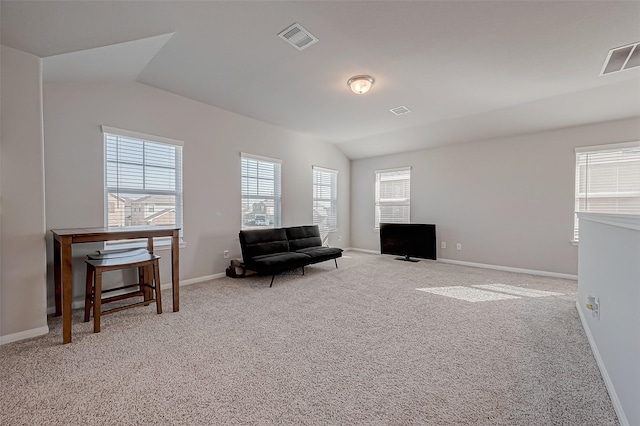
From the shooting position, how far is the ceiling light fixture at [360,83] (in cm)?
332

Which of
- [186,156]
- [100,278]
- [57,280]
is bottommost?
[57,280]

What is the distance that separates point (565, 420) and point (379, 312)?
5.29 feet

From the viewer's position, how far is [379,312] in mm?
2877

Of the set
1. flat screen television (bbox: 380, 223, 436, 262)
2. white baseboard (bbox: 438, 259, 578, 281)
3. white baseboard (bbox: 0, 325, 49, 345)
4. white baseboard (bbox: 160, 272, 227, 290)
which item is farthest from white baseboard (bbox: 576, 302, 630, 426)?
white baseboard (bbox: 160, 272, 227, 290)

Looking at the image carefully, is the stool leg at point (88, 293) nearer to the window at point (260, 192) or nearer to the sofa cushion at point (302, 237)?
the window at point (260, 192)

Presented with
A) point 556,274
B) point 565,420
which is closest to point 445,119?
point 556,274

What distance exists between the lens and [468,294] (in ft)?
11.4

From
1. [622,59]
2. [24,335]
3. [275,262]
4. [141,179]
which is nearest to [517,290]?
[622,59]

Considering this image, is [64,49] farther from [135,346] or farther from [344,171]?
[344,171]

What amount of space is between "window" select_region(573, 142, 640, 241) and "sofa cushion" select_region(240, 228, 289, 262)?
4.70 meters

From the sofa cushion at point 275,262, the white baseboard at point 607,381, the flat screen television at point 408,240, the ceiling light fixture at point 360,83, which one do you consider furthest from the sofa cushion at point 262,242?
the white baseboard at point 607,381

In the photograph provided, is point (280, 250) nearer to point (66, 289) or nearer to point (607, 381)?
point (66, 289)

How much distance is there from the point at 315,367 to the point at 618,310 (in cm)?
186

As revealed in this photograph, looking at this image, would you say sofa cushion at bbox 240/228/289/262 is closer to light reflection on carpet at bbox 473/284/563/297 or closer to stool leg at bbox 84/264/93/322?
stool leg at bbox 84/264/93/322
